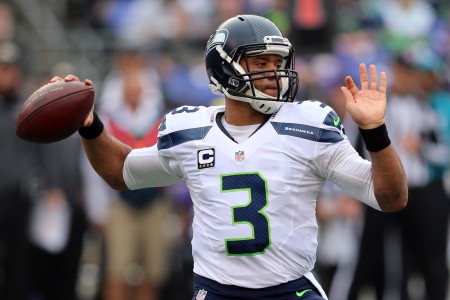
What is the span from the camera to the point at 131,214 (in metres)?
9.63

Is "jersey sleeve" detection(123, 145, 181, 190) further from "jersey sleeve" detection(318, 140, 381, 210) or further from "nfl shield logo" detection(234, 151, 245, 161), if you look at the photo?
"jersey sleeve" detection(318, 140, 381, 210)

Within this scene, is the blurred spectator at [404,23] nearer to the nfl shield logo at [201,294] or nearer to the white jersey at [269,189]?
the white jersey at [269,189]

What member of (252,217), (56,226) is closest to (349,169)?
(252,217)

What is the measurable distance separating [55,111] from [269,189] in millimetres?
1101

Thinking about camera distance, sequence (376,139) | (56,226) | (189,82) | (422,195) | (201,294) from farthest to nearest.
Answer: (189,82) → (56,226) → (422,195) → (201,294) → (376,139)

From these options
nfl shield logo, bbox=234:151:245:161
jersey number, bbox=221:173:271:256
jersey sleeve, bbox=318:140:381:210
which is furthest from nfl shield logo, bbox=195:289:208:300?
jersey sleeve, bbox=318:140:381:210

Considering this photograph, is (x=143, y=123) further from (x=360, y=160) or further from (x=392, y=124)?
(x=360, y=160)

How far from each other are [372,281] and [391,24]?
5043 millimetres

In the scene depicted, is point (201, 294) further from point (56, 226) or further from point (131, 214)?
point (56, 226)

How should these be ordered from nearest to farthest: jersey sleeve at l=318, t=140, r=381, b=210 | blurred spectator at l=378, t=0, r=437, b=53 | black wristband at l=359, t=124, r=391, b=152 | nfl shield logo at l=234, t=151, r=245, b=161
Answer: black wristband at l=359, t=124, r=391, b=152 → jersey sleeve at l=318, t=140, r=381, b=210 → nfl shield logo at l=234, t=151, r=245, b=161 → blurred spectator at l=378, t=0, r=437, b=53

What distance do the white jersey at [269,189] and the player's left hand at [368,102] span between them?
0.50ft

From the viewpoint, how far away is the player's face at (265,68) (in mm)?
4922

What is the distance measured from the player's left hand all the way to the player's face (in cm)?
34

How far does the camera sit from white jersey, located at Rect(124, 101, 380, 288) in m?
4.75
